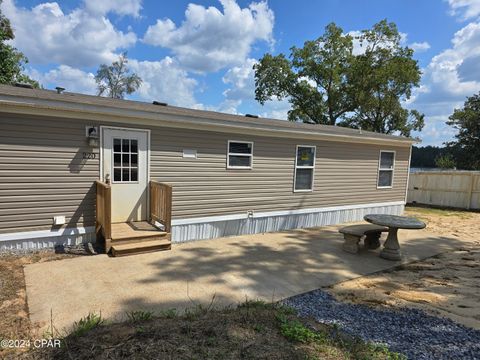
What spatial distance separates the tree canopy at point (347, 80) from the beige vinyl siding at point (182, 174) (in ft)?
41.1

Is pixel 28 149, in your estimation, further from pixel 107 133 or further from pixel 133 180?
pixel 133 180

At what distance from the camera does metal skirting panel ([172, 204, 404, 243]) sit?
261 inches

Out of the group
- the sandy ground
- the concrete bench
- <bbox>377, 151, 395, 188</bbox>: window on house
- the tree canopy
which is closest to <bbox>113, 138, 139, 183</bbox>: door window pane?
the sandy ground

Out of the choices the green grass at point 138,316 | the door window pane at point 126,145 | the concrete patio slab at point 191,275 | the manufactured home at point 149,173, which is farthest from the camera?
the door window pane at point 126,145

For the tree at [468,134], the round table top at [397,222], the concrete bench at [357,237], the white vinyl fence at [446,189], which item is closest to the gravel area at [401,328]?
the round table top at [397,222]

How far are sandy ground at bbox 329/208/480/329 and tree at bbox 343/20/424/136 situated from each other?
16430 mm

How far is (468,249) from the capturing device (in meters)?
7.02

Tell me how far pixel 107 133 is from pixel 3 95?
155 centimetres

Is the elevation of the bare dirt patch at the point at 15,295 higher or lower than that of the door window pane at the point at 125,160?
lower

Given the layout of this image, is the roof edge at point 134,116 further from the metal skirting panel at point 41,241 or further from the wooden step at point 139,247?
the wooden step at point 139,247

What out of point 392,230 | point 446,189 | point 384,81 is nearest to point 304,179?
point 392,230

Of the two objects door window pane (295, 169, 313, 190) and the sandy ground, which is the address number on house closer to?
the sandy ground

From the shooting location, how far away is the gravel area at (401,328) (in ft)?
9.22

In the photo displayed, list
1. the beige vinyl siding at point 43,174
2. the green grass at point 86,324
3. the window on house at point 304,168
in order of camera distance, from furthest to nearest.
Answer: the window on house at point 304,168, the beige vinyl siding at point 43,174, the green grass at point 86,324
